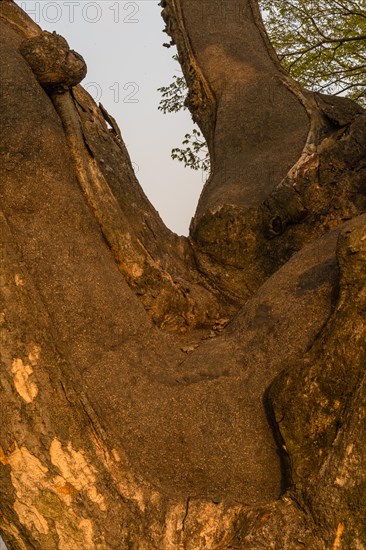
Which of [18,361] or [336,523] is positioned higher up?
[18,361]

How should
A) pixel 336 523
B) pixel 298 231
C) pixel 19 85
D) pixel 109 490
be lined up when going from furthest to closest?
1. pixel 298 231
2. pixel 19 85
3. pixel 109 490
4. pixel 336 523

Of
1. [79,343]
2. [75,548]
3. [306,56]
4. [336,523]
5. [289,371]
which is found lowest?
[336,523]

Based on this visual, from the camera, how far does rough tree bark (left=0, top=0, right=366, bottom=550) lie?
9.50 feet

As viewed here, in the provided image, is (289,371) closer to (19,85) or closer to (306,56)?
(19,85)

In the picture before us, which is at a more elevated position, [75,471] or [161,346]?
[161,346]

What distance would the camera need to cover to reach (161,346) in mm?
3662

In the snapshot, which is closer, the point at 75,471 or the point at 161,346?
the point at 75,471

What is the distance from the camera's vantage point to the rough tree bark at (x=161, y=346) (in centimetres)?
289

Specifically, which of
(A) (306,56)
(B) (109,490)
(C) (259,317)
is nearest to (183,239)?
(C) (259,317)

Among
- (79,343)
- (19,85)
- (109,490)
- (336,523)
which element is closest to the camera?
(336,523)

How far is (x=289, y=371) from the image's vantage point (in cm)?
310

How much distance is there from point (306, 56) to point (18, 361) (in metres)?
8.98

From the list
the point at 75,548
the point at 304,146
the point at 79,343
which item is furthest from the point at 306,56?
the point at 75,548

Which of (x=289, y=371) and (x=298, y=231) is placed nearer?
(x=289, y=371)
